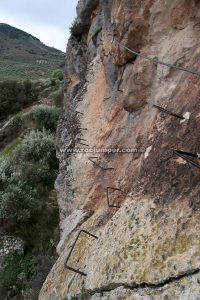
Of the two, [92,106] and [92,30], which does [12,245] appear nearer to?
[92,106]

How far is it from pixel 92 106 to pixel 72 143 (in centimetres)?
124

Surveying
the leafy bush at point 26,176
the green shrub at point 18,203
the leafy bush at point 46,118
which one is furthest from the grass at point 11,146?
the green shrub at point 18,203

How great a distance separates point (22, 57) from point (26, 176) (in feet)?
236

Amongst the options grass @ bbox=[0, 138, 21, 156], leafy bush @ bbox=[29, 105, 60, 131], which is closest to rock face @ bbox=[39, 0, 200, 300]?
leafy bush @ bbox=[29, 105, 60, 131]

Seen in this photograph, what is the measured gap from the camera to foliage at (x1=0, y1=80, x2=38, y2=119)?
3212 cm

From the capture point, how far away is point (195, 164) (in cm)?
446

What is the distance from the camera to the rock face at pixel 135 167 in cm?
433

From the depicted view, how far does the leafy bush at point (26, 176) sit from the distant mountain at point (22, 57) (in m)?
38.6

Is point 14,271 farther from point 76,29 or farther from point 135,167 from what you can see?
point 76,29

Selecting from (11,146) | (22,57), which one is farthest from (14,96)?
(22,57)

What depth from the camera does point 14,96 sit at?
32875mm

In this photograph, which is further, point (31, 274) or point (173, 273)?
point (31, 274)

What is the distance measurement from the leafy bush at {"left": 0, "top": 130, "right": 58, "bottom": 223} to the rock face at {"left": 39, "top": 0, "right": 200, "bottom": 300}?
139 inches

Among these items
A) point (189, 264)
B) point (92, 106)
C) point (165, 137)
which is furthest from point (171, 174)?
point (92, 106)
